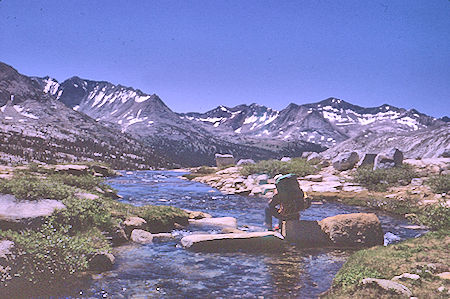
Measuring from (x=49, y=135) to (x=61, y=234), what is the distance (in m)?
108

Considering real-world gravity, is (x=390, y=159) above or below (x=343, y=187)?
above

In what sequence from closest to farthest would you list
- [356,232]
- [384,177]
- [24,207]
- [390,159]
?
1. [24,207]
2. [356,232]
3. [384,177]
4. [390,159]

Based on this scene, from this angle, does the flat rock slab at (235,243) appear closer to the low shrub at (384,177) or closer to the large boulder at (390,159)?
the low shrub at (384,177)

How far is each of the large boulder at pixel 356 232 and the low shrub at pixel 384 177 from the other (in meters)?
12.7

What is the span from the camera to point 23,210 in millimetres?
9234

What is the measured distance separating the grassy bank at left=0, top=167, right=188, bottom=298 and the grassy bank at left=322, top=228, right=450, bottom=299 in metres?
6.17

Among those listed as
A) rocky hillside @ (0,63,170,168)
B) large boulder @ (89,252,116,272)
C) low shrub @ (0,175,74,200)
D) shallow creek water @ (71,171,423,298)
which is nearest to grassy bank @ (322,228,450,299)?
shallow creek water @ (71,171,423,298)

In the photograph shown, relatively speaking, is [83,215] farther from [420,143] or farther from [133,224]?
[420,143]

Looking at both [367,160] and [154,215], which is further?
[367,160]

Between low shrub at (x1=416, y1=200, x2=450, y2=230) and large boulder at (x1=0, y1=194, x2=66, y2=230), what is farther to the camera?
low shrub at (x1=416, y1=200, x2=450, y2=230)

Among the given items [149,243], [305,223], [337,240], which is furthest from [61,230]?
[337,240]

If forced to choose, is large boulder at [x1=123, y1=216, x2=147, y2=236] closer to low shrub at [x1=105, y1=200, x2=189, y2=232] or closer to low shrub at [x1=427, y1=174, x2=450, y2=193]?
low shrub at [x1=105, y1=200, x2=189, y2=232]

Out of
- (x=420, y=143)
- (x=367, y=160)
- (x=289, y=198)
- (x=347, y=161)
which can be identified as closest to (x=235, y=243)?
(x=289, y=198)

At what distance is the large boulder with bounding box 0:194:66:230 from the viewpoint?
8688mm
